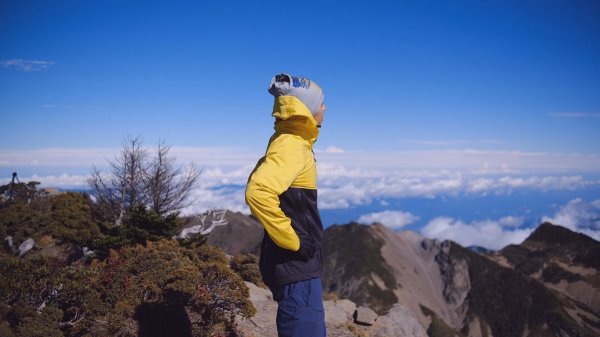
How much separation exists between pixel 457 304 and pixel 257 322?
131 meters

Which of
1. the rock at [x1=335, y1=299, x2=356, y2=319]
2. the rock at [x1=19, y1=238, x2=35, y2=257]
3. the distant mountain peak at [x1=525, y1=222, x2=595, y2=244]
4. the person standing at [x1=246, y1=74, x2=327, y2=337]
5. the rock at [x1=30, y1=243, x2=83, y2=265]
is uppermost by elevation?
the person standing at [x1=246, y1=74, x2=327, y2=337]

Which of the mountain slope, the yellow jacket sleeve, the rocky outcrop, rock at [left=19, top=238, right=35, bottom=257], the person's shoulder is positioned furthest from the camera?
the mountain slope

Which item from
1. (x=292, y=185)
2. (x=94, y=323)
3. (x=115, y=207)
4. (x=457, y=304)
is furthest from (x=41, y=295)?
(x=457, y=304)

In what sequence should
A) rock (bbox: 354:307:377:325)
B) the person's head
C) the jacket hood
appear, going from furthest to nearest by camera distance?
rock (bbox: 354:307:377:325) < the person's head < the jacket hood

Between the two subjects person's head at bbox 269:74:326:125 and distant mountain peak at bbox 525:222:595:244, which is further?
distant mountain peak at bbox 525:222:595:244

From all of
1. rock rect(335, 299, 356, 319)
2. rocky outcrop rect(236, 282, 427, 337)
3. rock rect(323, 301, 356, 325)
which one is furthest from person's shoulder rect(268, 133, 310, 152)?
rock rect(335, 299, 356, 319)

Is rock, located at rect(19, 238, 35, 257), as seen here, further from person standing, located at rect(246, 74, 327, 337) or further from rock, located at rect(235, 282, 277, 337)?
person standing, located at rect(246, 74, 327, 337)

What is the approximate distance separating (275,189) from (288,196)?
31 cm

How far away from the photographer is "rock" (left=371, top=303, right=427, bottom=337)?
10656mm

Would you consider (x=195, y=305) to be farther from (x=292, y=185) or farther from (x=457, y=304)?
(x=457, y=304)

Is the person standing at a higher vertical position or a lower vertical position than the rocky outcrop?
higher

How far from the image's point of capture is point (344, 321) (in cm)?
1080

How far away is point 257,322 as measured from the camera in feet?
29.3

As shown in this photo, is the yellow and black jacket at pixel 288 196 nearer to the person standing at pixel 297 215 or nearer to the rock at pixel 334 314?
the person standing at pixel 297 215
